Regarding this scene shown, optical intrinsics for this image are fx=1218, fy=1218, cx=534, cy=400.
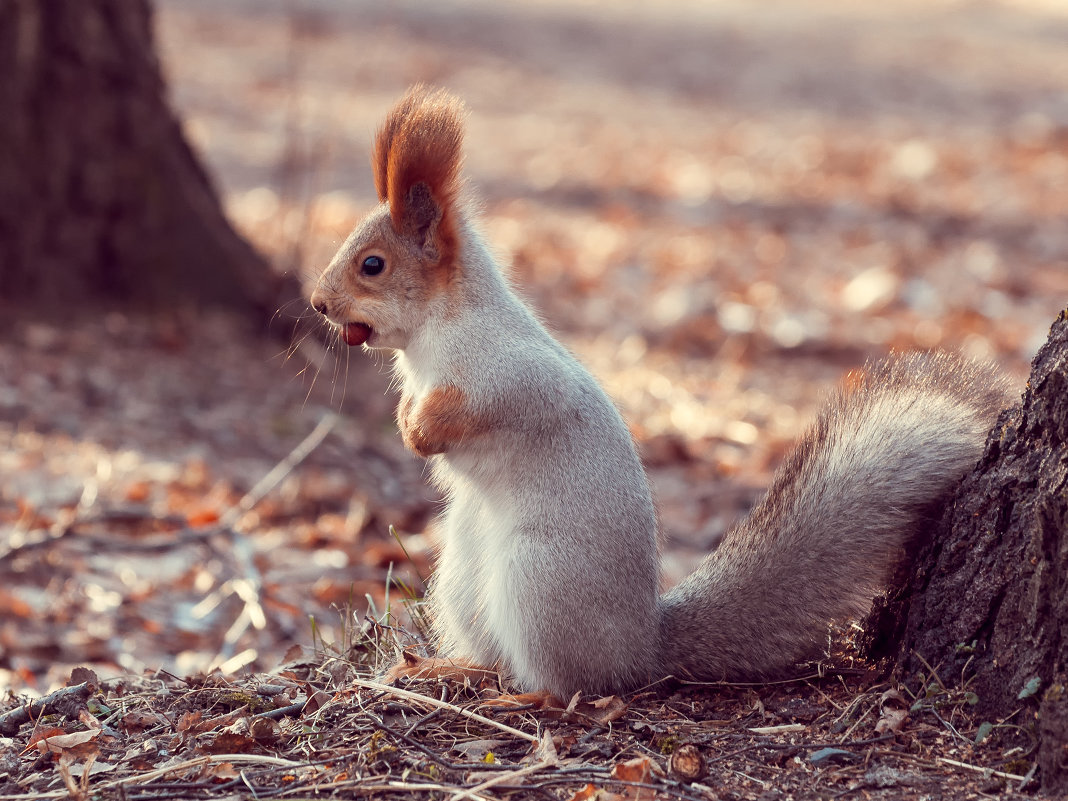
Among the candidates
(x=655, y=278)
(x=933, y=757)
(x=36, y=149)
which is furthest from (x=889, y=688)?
(x=655, y=278)

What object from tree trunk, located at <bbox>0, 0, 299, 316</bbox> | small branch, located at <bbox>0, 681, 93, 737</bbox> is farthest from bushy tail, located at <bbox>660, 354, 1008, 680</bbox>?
tree trunk, located at <bbox>0, 0, 299, 316</bbox>

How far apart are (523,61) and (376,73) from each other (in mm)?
2559

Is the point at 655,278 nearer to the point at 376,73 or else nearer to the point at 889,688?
the point at 889,688

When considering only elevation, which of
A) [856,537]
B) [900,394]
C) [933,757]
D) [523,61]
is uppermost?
[523,61]

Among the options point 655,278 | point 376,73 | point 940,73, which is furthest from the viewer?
point 940,73

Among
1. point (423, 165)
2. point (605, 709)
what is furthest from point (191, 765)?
point (423, 165)

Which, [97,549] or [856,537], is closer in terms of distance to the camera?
[856,537]

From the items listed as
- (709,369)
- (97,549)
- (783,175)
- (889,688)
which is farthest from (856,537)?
(783,175)

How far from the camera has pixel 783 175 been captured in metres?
8.94

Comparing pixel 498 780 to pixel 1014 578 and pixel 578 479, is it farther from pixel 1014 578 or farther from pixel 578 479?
pixel 1014 578

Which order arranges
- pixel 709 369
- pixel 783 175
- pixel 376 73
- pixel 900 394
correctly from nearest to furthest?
1. pixel 900 394
2. pixel 709 369
3. pixel 783 175
4. pixel 376 73

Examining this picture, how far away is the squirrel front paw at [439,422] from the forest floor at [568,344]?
0.45 metres

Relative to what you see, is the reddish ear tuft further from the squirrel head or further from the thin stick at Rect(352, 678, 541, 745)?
the thin stick at Rect(352, 678, 541, 745)

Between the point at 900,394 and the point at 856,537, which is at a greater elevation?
the point at 900,394
